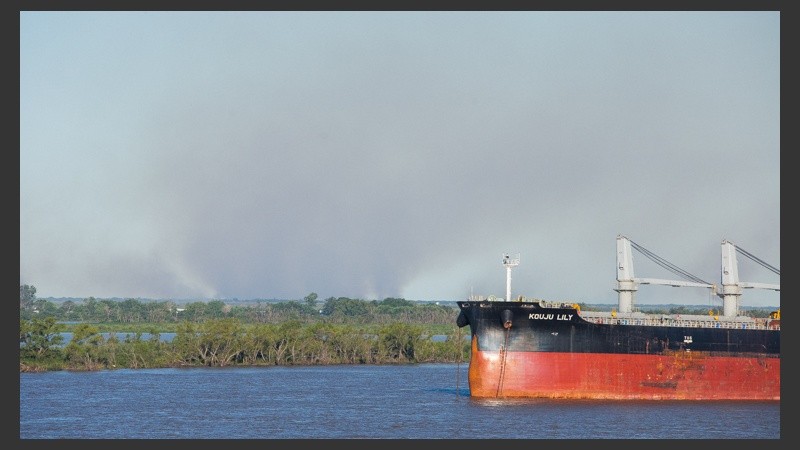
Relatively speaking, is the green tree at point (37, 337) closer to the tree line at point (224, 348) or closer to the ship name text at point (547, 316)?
the tree line at point (224, 348)

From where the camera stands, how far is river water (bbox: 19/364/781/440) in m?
37.0

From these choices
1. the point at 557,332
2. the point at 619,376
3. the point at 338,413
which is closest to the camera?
the point at 338,413

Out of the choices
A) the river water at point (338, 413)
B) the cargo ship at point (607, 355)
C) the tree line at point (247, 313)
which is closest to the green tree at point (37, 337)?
the river water at point (338, 413)

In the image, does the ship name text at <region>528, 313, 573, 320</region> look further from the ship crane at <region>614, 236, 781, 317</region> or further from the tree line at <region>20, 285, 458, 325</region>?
the tree line at <region>20, 285, 458, 325</region>

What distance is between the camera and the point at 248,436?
118 feet

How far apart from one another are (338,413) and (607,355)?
1072 cm

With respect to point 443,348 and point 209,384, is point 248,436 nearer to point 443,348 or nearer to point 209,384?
point 209,384

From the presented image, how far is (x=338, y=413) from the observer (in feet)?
136

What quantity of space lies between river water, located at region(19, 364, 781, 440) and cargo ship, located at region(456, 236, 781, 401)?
35.7 inches

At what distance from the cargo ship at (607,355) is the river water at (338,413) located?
908 millimetres

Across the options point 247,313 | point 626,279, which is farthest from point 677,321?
point 247,313

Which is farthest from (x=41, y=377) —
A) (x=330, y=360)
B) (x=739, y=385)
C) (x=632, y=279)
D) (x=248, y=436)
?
(x=739, y=385)

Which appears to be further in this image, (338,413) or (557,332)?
(557,332)

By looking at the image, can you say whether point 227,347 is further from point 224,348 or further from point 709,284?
point 709,284
